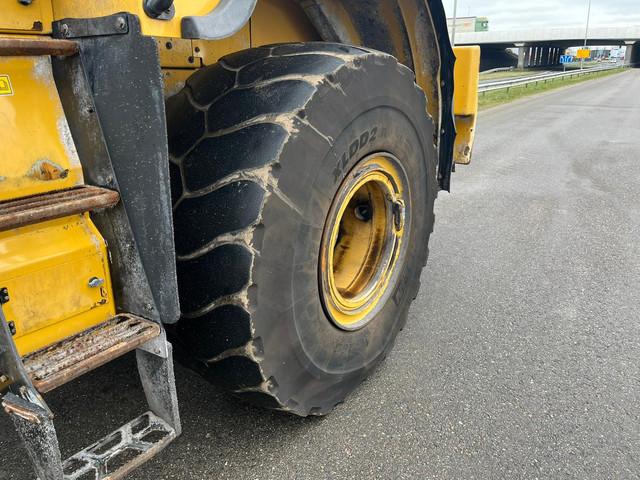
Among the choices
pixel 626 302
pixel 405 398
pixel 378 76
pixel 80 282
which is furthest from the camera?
pixel 626 302

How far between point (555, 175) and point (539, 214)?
206cm

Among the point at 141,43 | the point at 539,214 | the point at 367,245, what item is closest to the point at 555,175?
the point at 539,214

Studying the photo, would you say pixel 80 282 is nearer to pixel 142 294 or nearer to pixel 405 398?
pixel 142 294

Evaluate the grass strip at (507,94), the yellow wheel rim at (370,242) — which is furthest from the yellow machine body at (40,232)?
the grass strip at (507,94)

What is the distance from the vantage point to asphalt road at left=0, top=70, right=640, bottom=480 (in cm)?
210

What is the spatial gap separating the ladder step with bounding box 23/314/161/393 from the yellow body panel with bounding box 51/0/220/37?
829 mm

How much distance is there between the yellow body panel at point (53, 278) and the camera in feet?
4.59

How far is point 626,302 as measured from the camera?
3.50 m

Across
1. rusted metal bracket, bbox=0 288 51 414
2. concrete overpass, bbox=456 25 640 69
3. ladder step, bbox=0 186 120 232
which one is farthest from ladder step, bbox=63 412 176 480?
concrete overpass, bbox=456 25 640 69

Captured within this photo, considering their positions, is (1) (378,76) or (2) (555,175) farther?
(2) (555,175)

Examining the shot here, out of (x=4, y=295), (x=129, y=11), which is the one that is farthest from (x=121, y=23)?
(x=4, y=295)

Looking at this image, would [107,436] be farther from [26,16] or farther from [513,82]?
[513,82]

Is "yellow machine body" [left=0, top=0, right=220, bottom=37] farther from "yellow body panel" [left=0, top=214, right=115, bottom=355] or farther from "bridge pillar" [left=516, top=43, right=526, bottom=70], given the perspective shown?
"bridge pillar" [left=516, top=43, right=526, bottom=70]

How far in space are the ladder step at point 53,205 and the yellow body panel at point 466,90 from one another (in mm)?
2798
